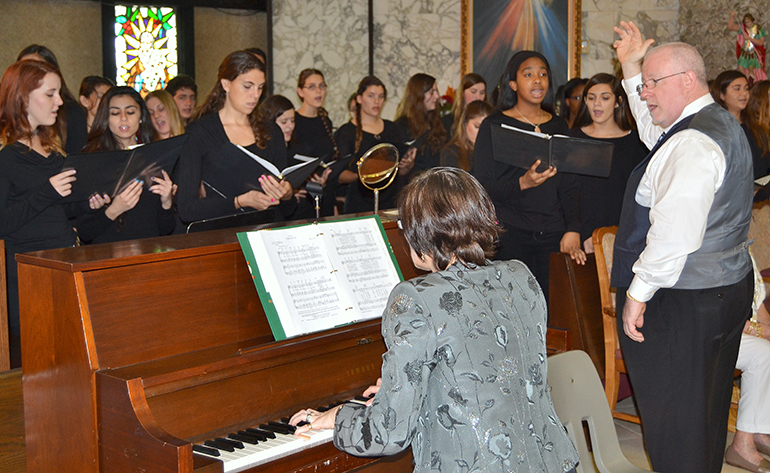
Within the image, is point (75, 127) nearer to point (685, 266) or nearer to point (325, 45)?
point (685, 266)

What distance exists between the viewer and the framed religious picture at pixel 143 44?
8.07m

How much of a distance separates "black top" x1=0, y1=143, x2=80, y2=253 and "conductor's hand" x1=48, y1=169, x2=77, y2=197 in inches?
1.5

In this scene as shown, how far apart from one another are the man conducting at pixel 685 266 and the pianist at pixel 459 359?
0.92m

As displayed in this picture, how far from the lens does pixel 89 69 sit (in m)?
7.98

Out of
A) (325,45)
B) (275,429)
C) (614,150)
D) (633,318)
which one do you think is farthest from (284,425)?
(325,45)

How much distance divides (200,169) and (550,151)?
148 cm

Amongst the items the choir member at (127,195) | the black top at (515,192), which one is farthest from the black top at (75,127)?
the black top at (515,192)

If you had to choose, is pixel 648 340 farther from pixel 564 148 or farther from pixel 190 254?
pixel 190 254

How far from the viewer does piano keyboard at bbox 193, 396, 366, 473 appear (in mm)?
1803

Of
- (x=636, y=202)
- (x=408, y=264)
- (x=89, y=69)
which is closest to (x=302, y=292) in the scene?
(x=408, y=264)

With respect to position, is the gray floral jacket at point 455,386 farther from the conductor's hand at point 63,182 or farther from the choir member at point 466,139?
the choir member at point 466,139

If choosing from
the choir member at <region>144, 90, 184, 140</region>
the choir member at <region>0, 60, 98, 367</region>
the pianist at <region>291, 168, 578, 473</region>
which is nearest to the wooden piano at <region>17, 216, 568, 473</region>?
the pianist at <region>291, 168, 578, 473</region>

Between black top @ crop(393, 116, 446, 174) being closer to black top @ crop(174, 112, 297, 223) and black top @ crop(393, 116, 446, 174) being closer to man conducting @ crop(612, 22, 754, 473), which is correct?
black top @ crop(174, 112, 297, 223)

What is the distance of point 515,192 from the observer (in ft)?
12.1
